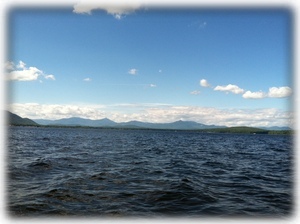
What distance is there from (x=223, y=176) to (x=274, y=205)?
720 centimetres

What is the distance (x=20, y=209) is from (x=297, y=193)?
1574cm

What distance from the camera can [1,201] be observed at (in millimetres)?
12641

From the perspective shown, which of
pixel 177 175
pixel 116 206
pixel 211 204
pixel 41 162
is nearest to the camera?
pixel 116 206

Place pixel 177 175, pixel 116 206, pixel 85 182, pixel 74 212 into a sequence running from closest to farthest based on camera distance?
pixel 74 212, pixel 116 206, pixel 85 182, pixel 177 175

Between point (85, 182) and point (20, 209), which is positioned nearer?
point (20, 209)

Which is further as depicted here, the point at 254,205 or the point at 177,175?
the point at 177,175

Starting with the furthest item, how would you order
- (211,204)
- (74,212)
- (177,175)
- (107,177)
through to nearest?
(177,175) < (107,177) < (211,204) < (74,212)

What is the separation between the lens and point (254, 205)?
1323cm

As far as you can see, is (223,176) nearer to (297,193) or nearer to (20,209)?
(297,193)

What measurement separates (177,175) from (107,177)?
543 cm

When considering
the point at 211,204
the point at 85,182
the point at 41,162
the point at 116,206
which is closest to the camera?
the point at 116,206

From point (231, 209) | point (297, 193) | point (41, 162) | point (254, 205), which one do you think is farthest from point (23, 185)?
point (297, 193)

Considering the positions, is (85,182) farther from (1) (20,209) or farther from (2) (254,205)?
(2) (254,205)

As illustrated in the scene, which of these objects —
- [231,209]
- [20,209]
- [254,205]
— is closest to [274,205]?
[254,205]
